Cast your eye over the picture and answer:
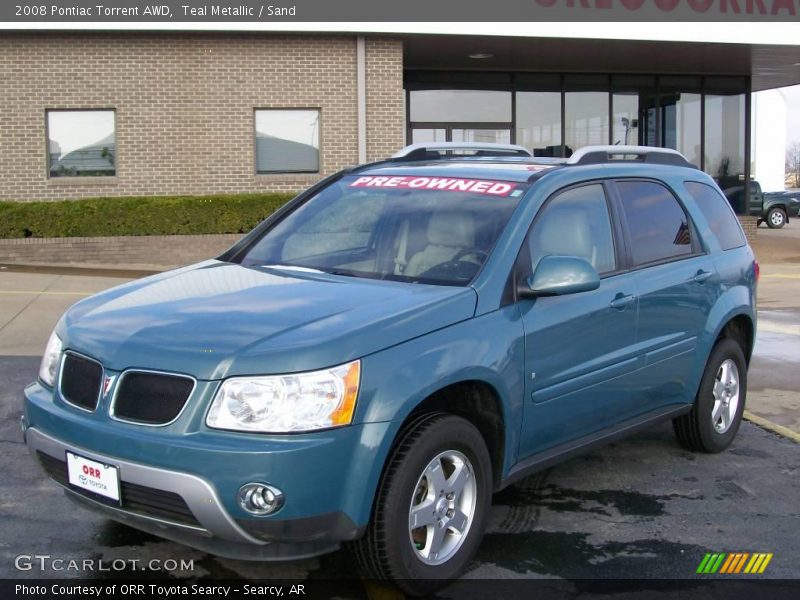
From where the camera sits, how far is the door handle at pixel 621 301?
4.89 meters

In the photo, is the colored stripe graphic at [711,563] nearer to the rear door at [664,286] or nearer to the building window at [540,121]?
the rear door at [664,286]

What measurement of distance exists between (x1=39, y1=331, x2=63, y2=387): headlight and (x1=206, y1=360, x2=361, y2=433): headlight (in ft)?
3.27

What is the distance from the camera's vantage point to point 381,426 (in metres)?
3.62

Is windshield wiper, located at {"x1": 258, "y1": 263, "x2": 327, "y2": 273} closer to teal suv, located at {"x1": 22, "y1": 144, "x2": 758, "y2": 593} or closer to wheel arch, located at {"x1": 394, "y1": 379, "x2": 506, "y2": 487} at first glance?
teal suv, located at {"x1": 22, "y1": 144, "x2": 758, "y2": 593}

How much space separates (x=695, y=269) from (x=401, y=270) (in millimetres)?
1966

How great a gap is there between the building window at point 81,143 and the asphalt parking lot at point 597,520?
1095cm

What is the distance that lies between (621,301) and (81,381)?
2.62 meters

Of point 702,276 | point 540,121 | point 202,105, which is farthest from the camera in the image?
point 540,121

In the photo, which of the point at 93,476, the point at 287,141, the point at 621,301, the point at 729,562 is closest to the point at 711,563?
the point at 729,562

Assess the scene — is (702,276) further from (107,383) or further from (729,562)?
(107,383)

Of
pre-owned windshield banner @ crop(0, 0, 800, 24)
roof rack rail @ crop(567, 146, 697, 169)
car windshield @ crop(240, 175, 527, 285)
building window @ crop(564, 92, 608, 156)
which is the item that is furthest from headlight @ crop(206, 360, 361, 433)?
building window @ crop(564, 92, 608, 156)

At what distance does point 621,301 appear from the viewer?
494 cm

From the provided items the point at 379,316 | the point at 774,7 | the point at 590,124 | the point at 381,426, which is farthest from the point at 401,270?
the point at 590,124

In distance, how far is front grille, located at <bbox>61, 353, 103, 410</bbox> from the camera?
3.81 meters
